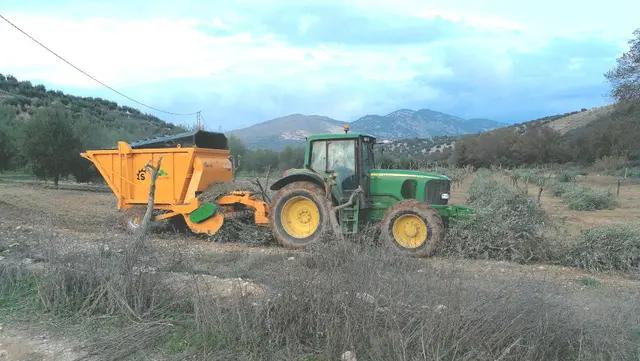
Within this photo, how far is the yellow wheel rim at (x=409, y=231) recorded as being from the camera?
31.7 ft

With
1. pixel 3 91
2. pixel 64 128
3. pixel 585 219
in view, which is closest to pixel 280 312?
pixel 585 219

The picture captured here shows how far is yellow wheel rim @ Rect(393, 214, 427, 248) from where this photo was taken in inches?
381

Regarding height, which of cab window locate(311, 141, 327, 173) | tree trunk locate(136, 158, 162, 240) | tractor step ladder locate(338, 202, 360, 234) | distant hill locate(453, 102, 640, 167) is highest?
distant hill locate(453, 102, 640, 167)

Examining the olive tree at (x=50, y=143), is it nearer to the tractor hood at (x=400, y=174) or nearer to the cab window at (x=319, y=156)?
the cab window at (x=319, y=156)

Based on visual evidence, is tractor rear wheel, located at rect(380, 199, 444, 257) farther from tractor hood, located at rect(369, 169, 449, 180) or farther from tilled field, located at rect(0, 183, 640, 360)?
tractor hood, located at rect(369, 169, 449, 180)

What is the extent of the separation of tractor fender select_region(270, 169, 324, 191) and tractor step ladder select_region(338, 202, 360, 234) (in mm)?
707

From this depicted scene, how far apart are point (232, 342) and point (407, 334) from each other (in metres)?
1.37

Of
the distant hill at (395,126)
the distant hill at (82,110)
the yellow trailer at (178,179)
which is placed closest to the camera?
the yellow trailer at (178,179)

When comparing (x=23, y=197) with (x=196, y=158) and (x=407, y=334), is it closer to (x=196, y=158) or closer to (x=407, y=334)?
(x=196, y=158)

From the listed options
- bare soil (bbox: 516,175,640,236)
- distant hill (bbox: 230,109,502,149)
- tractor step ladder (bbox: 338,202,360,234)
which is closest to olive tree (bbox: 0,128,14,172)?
distant hill (bbox: 230,109,502,149)

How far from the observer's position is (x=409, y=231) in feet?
32.1

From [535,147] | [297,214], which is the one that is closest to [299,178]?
[297,214]

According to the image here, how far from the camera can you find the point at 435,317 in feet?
12.9

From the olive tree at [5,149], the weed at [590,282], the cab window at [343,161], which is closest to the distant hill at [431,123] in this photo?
the olive tree at [5,149]
